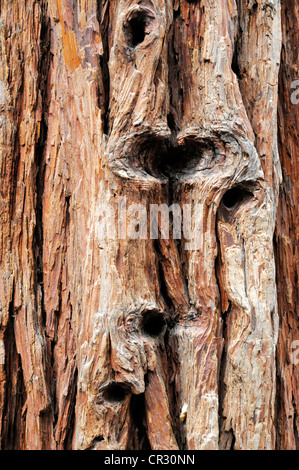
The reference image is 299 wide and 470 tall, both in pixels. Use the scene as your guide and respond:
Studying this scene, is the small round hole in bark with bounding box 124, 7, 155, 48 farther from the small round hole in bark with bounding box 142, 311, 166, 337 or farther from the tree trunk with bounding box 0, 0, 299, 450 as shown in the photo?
the small round hole in bark with bounding box 142, 311, 166, 337

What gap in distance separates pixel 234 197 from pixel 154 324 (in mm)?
483

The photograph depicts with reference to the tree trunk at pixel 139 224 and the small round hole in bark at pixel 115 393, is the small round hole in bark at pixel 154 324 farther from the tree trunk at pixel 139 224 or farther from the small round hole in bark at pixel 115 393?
the small round hole in bark at pixel 115 393

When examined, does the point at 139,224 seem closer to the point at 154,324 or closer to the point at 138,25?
the point at 154,324

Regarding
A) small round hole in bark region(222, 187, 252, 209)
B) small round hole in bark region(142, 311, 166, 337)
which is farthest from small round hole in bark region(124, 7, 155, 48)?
small round hole in bark region(142, 311, 166, 337)

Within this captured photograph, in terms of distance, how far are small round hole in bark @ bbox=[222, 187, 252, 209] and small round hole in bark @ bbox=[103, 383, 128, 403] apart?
653 mm

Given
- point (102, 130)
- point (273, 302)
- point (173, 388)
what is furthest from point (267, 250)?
point (102, 130)

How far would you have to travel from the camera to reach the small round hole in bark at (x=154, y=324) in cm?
154

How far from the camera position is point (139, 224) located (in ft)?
5.01

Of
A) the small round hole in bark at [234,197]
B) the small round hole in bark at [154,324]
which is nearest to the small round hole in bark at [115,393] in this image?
the small round hole in bark at [154,324]

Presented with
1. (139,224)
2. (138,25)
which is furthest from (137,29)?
(139,224)

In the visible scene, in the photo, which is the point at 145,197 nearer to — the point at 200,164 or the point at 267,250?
the point at 200,164

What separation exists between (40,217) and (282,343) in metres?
0.97

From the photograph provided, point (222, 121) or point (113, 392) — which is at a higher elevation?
point (222, 121)
